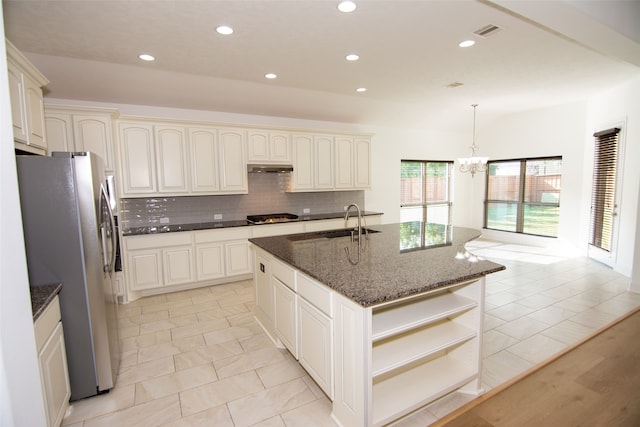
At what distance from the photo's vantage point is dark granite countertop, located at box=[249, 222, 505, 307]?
1.71 metres

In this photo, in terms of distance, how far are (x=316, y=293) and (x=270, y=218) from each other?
3.20 meters

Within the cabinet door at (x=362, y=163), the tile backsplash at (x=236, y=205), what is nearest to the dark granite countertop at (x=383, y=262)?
the tile backsplash at (x=236, y=205)

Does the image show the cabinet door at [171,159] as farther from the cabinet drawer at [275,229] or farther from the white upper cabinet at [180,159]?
the cabinet drawer at [275,229]

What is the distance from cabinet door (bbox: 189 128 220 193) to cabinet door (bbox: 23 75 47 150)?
5.83 ft

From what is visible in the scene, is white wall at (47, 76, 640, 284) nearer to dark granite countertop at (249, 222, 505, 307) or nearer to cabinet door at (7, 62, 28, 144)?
cabinet door at (7, 62, 28, 144)

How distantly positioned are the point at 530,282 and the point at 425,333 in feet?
10.7

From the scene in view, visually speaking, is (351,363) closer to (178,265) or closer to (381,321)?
(381,321)

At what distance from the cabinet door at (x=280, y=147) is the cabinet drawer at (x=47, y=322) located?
3459mm

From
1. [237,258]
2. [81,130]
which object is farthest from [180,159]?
[237,258]

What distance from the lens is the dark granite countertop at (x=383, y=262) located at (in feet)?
5.61

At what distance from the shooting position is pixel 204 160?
443 centimetres

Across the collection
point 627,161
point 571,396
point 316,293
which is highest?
point 627,161

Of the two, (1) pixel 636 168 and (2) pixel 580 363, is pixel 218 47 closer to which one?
(2) pixel 580 363

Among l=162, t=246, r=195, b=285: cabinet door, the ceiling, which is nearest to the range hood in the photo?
the ceiling
